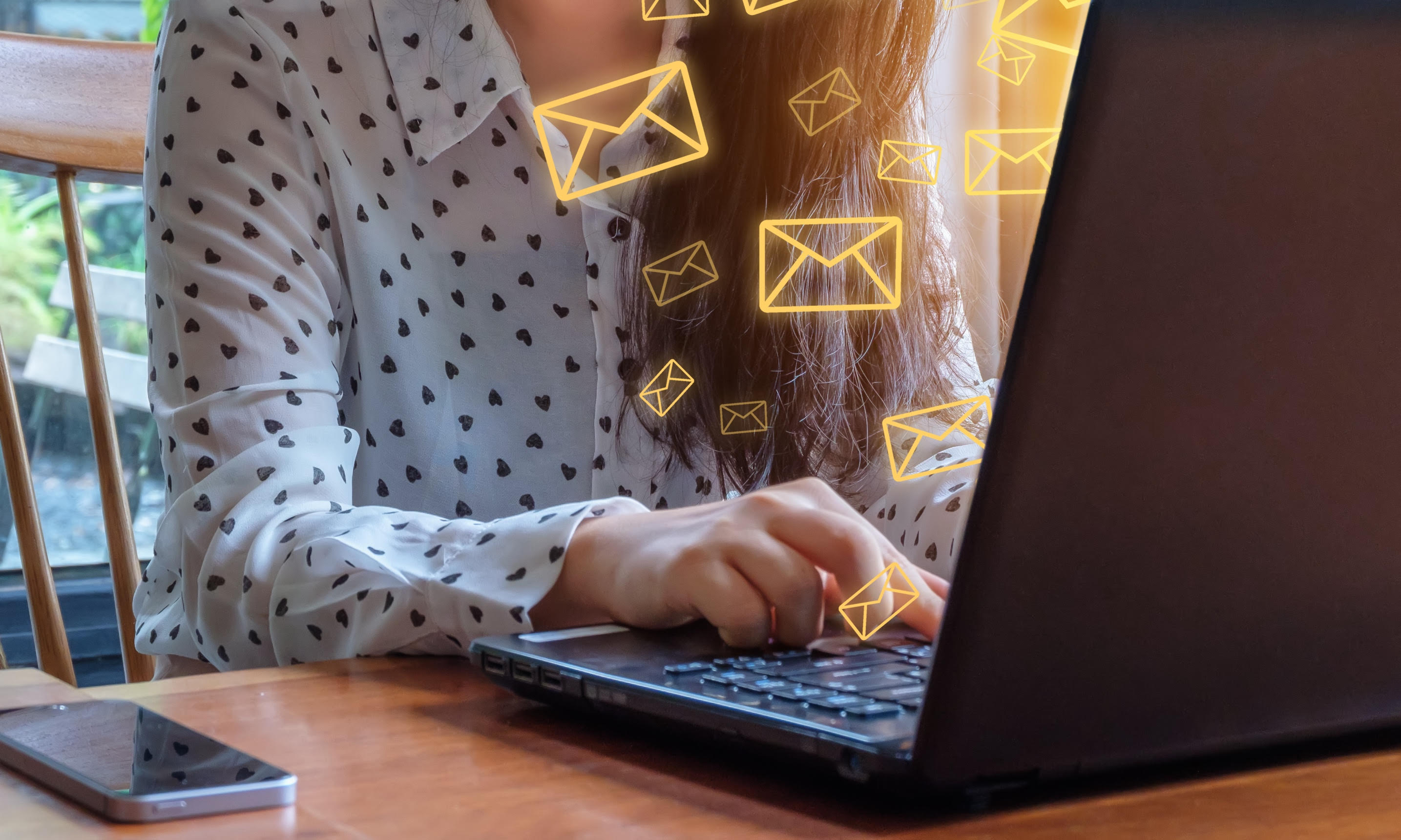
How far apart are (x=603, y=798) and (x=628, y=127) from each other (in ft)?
2.33

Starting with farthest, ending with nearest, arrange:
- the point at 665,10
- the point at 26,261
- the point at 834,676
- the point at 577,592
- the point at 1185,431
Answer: the point at 26,261
the point at 665,10
the point at 577,592
the point at 834,676
the point at 1185,431

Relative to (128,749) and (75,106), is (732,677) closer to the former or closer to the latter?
(128,749)

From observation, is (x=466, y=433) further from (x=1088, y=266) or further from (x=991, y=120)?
(x=991, y=120)

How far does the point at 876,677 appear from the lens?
15.6 inches

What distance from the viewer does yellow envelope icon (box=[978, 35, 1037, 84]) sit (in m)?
1.51

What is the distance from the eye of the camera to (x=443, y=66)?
3.04ft

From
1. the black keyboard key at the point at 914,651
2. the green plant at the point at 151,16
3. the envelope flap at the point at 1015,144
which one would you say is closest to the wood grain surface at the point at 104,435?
the green plant at the point at 151,16

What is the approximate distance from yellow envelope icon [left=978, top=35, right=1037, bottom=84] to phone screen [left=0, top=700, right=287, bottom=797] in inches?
A: 52.5

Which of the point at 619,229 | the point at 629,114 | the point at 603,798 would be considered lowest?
the point at 603,798

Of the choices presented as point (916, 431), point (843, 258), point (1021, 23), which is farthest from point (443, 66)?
point (1021, 23)

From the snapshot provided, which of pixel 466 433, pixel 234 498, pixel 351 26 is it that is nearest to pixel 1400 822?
pixel 234 498

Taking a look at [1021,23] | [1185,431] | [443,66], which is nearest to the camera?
[1185,431]

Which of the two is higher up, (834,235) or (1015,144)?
(1015,144)

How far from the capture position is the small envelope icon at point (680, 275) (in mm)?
940
